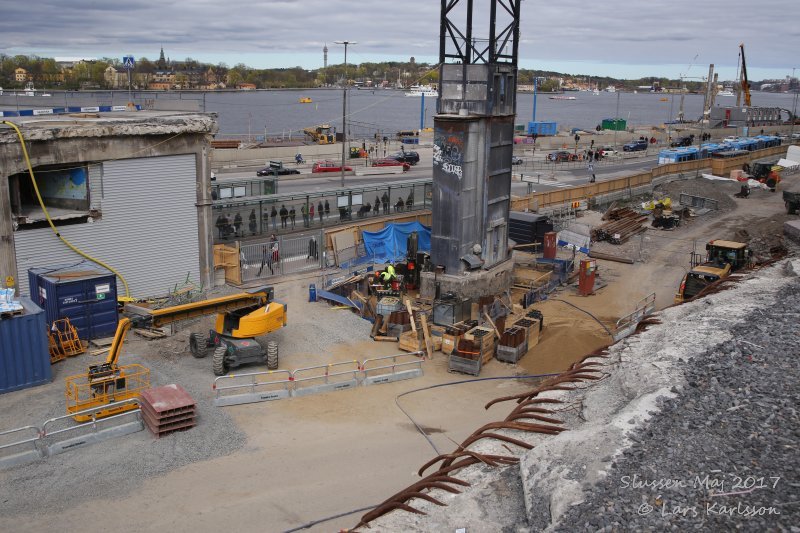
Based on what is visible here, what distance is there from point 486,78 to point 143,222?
49.8ft

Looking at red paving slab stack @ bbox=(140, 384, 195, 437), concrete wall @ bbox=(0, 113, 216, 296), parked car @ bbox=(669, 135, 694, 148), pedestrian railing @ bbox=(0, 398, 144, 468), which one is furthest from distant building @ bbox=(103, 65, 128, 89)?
red paving slab stack @ bbox=(140, 384, 195, 437)

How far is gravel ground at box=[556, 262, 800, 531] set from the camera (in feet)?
19.3

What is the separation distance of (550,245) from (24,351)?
25484 mm

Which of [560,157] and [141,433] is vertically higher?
[560,157]

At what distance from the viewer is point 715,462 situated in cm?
655

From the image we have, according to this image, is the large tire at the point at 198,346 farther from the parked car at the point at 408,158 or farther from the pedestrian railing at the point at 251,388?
the parked car at the point at 408,158

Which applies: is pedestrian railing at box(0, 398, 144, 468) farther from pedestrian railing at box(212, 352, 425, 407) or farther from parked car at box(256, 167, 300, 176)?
parked car at box(256, 167, 300, 176)

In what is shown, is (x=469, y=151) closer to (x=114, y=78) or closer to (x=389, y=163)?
(x=389, y=163)

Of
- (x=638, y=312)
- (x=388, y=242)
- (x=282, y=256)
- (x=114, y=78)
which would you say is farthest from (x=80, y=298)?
(x=114, y=78)

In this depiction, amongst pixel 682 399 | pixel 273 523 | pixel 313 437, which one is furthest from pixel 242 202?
pixel 682 399

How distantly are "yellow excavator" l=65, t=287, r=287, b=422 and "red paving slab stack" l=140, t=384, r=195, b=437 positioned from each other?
42.5 inches

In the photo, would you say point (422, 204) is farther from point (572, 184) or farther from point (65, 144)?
point (572, 184)

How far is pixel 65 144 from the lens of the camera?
2703 cm

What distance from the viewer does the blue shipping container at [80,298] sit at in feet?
80.3
